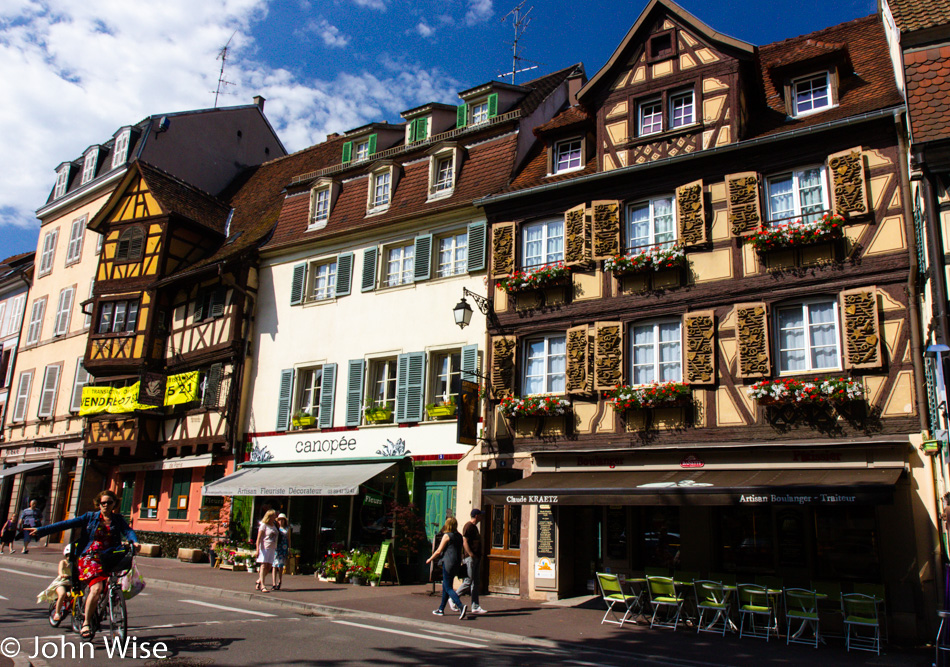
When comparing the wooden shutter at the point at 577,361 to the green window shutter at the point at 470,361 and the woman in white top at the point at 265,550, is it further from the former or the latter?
the woman in white top at the point at 265,550

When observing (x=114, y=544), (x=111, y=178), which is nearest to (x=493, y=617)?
(x=114, y=544)

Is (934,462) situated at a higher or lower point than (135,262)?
lower

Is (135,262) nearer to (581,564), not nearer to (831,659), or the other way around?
(581,564)

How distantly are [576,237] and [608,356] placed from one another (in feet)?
8.88

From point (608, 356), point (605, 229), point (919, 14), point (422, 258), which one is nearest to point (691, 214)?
point (605, 229)

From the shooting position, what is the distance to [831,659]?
955cm

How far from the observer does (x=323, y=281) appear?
21.0 metres

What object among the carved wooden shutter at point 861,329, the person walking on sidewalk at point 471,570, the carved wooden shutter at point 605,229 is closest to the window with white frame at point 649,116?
the carved wooden shutter at point 605,229

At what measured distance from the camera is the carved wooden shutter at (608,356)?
14820 mm

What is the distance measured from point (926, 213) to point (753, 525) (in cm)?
571

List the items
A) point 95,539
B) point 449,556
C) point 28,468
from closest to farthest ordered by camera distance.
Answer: point 95,539 → point 449,556 → point 28,468

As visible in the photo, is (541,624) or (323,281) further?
(323,281)

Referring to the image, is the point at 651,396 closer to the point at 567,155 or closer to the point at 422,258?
the point at 567,155

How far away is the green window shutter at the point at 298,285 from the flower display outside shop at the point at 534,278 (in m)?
6.75
